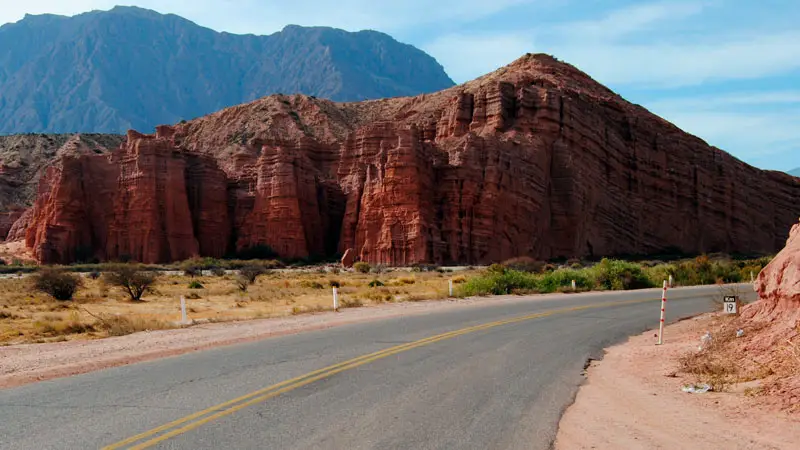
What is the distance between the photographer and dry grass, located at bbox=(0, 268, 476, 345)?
62.3ft

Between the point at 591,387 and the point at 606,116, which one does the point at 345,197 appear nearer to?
the point at 606,116

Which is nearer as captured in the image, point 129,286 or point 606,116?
point 129,286

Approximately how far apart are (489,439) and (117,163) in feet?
238

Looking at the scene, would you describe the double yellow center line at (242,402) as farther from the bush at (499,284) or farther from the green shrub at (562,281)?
the green shrub at (562,281)

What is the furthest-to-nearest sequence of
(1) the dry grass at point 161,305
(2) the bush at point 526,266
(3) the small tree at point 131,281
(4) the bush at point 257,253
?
(4) the bush at point 257,253
(2) the bush at point 526,266
(3) the small tree at point 131,281
(1) the dry grass at point 161,305

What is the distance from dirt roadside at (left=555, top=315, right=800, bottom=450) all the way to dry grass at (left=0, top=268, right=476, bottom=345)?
12.7m

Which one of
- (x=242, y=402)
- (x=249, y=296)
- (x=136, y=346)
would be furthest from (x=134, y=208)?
(x=242, y=402)

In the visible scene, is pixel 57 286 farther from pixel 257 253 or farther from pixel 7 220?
pixel 7 220

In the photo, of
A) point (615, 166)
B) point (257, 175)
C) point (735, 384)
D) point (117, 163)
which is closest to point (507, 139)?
point (615, 166)

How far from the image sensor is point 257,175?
76.5 meters

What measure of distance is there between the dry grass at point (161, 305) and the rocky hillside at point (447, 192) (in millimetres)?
18509

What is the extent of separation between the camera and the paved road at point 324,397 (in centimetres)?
718

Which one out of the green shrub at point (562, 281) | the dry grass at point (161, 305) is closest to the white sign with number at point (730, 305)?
the dry grass at point (161, 305)

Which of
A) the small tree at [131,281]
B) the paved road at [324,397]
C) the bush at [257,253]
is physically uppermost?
the bush at [257,253]
